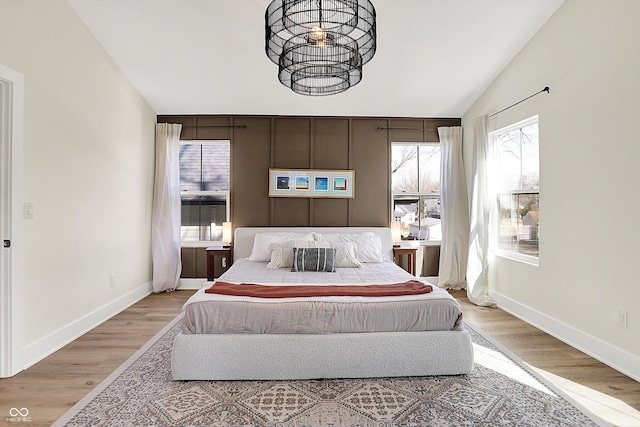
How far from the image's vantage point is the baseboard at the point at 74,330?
Answer: 282cm

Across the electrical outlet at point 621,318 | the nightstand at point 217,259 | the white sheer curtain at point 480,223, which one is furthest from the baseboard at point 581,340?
the nightstand at point 217,259

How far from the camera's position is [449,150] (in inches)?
205

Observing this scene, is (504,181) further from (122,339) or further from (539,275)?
(122,339)

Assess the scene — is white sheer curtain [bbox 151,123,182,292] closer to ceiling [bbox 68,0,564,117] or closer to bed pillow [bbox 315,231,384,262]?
ceiling [bbox 68,0,564,117]

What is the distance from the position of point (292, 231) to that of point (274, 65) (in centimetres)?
209

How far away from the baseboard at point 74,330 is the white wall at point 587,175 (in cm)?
429

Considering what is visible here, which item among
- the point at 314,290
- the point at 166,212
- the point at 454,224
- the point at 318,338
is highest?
the point at 166,212

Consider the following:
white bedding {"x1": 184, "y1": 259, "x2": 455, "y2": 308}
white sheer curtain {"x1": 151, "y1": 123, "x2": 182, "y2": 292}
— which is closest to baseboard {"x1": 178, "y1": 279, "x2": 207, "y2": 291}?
white sheer curtain {"x1": 151, "y1": 123, "x2": 182, "y2": 292}

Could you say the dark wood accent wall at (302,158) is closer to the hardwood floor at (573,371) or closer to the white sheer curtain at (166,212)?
the white sheer curtain at (166,212)

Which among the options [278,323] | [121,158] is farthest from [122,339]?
[121,158]

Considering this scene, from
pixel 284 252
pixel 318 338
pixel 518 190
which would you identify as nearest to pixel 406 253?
pixel 518 190

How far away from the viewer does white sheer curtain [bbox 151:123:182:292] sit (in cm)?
497

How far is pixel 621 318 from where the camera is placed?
2729 millimetres

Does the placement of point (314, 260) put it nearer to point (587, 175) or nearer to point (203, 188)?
point (203, 188)
